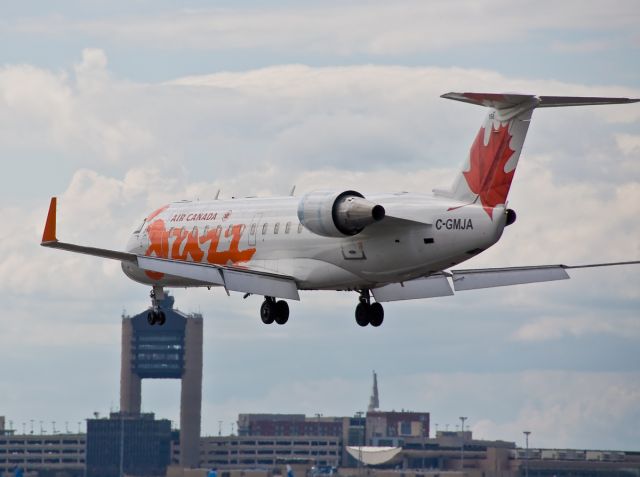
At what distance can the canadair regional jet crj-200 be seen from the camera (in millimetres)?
57250

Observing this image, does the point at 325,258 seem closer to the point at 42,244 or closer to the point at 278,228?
the point at 278,228

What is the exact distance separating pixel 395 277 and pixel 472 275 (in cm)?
539

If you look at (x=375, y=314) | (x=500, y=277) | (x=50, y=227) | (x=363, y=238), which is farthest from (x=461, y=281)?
(x=50, y=227)

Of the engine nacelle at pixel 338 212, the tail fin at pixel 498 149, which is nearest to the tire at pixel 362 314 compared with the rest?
the engine nacelle at pixel 338 212

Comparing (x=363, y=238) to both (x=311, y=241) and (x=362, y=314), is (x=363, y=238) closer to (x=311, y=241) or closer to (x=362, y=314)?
(x=311, y=241)

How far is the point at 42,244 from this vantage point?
61000mm

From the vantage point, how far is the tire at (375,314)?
209ft

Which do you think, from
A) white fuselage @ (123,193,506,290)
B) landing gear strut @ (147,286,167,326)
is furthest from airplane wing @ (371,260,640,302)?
landing gear strut @ (147,286,167,326)

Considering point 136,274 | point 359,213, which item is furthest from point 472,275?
point 136,274

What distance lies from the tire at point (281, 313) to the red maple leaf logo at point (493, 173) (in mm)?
10176

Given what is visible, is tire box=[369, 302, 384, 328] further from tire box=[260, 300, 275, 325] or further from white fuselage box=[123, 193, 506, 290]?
tire box=[260, 300, 275, 325]

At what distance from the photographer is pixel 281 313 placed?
64.2 metres

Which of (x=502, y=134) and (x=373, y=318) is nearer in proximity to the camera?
(x=502, y=134)

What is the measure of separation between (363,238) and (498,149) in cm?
597
